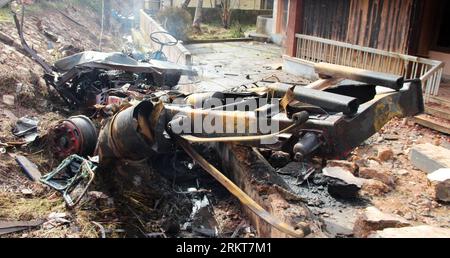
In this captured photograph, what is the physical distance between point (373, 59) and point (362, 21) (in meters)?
1.13

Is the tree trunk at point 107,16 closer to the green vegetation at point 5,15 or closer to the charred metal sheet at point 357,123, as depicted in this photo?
the green vegetation at point 5,15

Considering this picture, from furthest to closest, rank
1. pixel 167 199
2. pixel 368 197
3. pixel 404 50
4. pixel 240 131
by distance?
1. pixel 404 50
2. pixel 368 197
3. pixel 167 199
4. pixel 240 131

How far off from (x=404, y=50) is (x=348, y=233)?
21.6ft

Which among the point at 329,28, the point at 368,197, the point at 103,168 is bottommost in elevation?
the point at 368,197

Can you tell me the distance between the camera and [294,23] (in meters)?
12.9

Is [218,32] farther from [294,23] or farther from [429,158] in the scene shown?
[429,158]

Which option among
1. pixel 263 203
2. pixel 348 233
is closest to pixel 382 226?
pixel 348 233

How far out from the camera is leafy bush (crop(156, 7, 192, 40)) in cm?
2008

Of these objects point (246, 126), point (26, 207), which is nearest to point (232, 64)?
point (26, 207)

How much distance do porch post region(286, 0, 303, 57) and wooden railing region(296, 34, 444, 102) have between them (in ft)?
0.56

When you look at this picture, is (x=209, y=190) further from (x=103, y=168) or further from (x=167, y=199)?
(x=103, y=168)

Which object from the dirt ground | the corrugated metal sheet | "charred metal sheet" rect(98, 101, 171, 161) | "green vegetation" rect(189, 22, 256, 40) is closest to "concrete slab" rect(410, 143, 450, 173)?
the dirt ground

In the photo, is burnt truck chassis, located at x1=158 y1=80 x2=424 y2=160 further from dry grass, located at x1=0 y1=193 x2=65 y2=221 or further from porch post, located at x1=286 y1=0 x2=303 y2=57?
porch post, located at x1=286 y1=0 x2=303 y2=57

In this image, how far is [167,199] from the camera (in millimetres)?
5105
